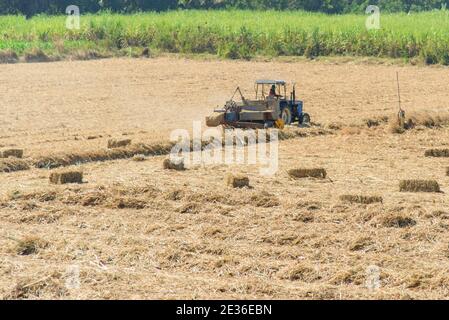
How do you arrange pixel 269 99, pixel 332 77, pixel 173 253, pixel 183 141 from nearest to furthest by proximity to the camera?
pixel 173 253 < pixel 183 141 < pixel 269 99 < pixel 332 77

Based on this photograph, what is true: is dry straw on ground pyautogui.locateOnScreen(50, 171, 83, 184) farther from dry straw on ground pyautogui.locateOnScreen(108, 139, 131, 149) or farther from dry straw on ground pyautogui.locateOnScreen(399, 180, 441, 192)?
dry straw on ground pyautogui.locateOnScreen(399, 180, 441, 192)

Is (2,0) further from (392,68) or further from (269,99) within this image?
(269,99)

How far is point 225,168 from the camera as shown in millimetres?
20844

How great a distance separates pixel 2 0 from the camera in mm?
74438

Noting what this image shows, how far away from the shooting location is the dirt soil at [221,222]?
1246 cm

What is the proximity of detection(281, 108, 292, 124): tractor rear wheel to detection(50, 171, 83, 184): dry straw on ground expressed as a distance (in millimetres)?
9086

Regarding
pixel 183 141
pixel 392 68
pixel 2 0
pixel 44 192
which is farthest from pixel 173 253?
pixel 2 0

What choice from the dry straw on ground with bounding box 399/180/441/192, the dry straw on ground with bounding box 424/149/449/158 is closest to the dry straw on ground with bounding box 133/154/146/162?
the dry straw on ground with bounding box 424/149/449/158

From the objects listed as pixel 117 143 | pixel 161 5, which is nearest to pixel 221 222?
pixel 117 143

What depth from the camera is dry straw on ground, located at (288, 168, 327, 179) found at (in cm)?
1959

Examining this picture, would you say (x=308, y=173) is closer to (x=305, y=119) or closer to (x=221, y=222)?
(x=221, y=222)

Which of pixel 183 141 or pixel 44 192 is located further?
pixel 183 141
